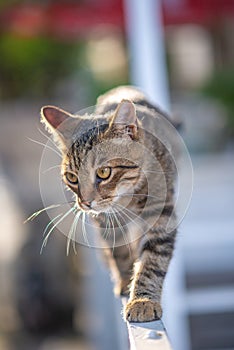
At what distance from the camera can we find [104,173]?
228cm

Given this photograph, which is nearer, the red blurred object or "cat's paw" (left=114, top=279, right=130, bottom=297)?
"cat's paw" (left=114, top=279, right=130, bottom=297)

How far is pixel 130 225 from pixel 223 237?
3.13 m

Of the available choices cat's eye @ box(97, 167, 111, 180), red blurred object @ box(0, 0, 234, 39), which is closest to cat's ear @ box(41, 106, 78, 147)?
cat's eye @ box(97, 167, 111, 180)

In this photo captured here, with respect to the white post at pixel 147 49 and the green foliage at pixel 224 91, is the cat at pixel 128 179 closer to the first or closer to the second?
the white post at pixel 147 49

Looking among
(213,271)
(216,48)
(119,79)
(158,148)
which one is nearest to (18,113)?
(119,79)

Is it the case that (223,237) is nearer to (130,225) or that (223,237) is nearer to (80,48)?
(130,225)

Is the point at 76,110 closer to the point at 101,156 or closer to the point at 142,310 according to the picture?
the point at 101,156

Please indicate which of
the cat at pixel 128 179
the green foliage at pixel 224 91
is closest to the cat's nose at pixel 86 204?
the cat at pixel 128 179

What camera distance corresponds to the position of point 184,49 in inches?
415

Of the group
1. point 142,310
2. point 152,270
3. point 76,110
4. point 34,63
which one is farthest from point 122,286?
point 34,63

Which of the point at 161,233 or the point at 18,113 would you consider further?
the point at 18,113

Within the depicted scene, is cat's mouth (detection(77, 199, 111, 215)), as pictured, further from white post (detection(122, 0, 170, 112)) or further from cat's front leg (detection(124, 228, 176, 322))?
white post (detection(122, 0, 170, 112))

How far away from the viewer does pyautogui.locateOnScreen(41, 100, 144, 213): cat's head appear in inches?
88.4

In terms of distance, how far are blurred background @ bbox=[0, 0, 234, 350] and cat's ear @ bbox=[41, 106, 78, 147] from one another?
1.62 metres
